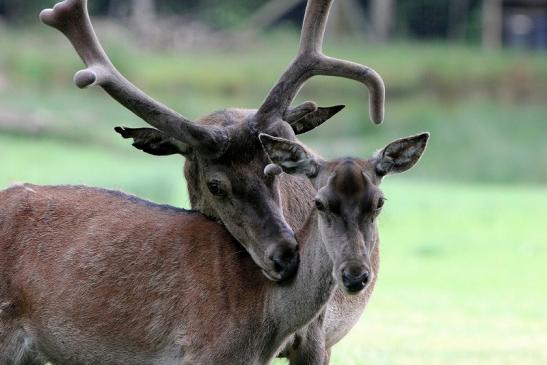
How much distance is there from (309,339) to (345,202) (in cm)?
138

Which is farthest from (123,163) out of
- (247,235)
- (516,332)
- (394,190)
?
(247,235)

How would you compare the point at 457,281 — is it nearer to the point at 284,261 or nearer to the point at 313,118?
the point at 313,118

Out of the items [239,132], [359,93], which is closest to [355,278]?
[239,132]

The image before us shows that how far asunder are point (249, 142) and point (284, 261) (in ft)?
4.23

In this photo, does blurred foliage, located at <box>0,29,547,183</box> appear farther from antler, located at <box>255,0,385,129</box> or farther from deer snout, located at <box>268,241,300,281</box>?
deer snout, located at <box>268,241,300,281</box>

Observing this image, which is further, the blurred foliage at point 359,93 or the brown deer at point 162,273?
the blurred foliage at point 359,93

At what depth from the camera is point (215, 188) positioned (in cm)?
910

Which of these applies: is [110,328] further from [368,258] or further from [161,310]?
[368,258]

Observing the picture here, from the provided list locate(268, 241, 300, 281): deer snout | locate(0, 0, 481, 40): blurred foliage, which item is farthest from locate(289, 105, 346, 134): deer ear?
locate(0, 0, 481, 40): blurred foliage

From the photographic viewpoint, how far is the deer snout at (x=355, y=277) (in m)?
7.23

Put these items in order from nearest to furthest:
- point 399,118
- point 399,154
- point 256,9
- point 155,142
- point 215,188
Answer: point 399,154
point 215,188
point 155,142
point 399,118
point 256,9

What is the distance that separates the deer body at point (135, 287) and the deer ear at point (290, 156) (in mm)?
324


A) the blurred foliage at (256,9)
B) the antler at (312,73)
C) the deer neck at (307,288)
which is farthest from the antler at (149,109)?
the blurred foliage at (256,9)

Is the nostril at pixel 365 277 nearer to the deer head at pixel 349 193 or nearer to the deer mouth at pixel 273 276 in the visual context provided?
the deer head at pixel 349 193
